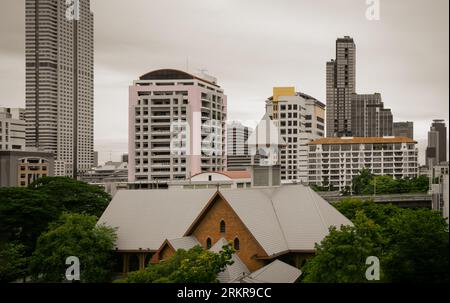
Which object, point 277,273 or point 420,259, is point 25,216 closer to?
point 277,273

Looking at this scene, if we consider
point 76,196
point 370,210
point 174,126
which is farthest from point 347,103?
point 370,210

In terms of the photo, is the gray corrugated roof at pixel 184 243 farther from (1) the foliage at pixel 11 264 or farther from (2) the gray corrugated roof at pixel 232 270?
(1) the foliage at pixel 11 264

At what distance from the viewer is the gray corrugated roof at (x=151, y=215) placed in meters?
23.3

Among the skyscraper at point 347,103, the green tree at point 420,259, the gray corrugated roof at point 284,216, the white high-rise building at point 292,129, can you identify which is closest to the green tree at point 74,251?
the gray corrugated roof at point 284,216

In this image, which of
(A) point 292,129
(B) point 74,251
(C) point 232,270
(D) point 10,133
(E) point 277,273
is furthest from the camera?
(A) point 292,129

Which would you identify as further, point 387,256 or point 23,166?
point 23,166

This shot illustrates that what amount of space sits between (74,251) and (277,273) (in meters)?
8.16

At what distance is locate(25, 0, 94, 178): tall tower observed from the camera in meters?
70.4

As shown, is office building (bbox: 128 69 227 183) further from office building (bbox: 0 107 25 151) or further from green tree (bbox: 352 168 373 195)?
green tree (bbox: 352 168 373 195)

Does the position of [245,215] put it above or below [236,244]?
above

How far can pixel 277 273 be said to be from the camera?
18812 millimetres

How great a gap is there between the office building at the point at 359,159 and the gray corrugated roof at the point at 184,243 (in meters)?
59.7
